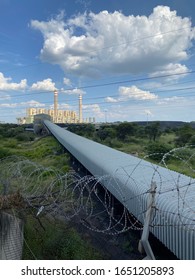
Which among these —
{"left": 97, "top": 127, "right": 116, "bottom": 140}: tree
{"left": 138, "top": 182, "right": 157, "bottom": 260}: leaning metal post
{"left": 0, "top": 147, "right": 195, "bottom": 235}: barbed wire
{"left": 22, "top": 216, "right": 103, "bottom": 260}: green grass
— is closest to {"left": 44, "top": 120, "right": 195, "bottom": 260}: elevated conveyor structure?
{"left": 0, "top": 147, "right": 195, "bottom": 235}: barbed wire

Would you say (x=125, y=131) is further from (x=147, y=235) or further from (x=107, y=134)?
(x=147, y=235)

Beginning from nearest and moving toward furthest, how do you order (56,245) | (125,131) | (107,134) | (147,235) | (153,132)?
(147,235), (56,245), (153,132), (107,134), (125,131)

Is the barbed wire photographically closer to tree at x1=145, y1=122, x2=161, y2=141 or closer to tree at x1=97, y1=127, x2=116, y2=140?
tree at x1=145, y1=122, x2=161, y2=141

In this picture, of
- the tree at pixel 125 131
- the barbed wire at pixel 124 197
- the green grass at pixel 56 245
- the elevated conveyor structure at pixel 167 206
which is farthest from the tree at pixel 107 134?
the green grass at pixel 56 245

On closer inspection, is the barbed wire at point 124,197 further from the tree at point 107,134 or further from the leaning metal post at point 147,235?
the tree at point 107,134

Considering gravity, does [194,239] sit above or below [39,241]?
above

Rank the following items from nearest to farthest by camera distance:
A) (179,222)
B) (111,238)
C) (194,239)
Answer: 1. (194,239)
2. (179,222)
3. (111,238)

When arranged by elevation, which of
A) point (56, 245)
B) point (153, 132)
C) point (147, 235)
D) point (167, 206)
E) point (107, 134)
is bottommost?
point (56, 245)

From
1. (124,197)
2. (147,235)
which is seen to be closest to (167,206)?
(147,235)

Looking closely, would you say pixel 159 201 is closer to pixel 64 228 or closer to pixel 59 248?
pixel 59 248

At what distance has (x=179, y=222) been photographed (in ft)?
19.0

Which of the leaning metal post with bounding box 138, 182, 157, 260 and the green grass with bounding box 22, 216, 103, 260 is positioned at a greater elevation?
the leaning metal post with bounding box 138, 182, 157, 260

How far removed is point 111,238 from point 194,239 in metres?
Answer: 4.47
